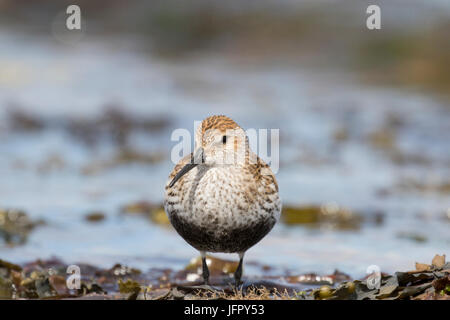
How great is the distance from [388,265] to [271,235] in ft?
5.37

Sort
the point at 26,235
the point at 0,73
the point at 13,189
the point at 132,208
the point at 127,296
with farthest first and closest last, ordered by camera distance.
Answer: the point at 0,73 → the point at 13,189 → the point at 132,208 → the point at 26,235 → the point at 127,296

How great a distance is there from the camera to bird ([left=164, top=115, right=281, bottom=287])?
209 inches

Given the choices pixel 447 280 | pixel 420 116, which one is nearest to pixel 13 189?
pixel 447 280

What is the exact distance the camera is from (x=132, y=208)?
887 cm

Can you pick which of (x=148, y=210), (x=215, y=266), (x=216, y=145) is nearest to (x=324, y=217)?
(x=148, y=210)

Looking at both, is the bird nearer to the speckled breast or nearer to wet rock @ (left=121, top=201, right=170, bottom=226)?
the speckled breast

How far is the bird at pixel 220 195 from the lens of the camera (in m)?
5.31

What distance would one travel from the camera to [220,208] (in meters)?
5.30

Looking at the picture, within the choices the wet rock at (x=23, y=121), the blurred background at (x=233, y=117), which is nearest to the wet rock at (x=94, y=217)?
the blurred background at (x=233, y=117)

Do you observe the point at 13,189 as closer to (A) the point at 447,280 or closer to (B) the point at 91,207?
(B) the point at 91,207

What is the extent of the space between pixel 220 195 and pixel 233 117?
8213 mm

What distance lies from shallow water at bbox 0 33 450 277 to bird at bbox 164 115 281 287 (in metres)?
1.43

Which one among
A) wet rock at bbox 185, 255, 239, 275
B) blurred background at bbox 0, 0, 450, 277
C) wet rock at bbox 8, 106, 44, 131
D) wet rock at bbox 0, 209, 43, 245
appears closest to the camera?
wet rock at bbox 185, 255, 239, 275

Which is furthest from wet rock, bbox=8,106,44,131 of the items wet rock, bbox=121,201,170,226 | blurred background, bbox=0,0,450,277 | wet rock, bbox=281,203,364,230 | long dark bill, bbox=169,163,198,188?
long dark bill, bbox=169,163,198,188
